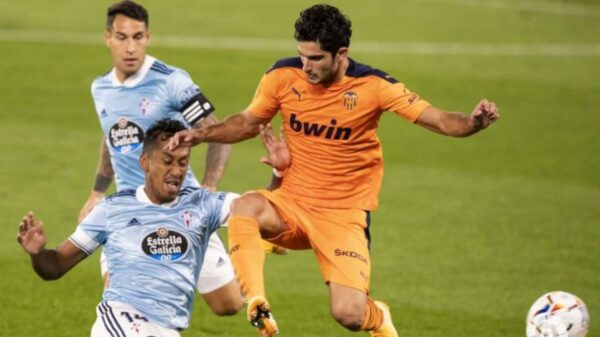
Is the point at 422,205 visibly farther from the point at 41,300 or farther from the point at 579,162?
the point at 41,300

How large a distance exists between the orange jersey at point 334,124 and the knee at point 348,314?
739mm

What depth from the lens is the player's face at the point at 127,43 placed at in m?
10.4

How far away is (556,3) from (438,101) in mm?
10350

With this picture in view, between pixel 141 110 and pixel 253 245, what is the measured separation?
5.74 ft

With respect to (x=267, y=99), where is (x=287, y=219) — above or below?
below

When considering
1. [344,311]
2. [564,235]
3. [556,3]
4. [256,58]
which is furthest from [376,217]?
[556,3]

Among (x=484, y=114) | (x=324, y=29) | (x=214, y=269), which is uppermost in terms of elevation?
(x=324, y=29)

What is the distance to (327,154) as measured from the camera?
955 centimetres

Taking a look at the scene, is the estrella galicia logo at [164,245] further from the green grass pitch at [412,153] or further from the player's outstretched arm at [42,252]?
the green grass pitch at [412,153]

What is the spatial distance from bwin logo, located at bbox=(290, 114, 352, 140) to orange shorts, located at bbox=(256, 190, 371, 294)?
1.65 ft

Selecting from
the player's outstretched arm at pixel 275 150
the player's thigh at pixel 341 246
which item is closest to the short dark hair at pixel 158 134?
the player's outstretched arm at pixel 275 150

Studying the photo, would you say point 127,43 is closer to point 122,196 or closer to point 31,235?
point 122,196

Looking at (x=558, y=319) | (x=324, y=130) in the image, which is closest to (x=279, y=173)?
(x=324, y=130)

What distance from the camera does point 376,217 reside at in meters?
15.2
